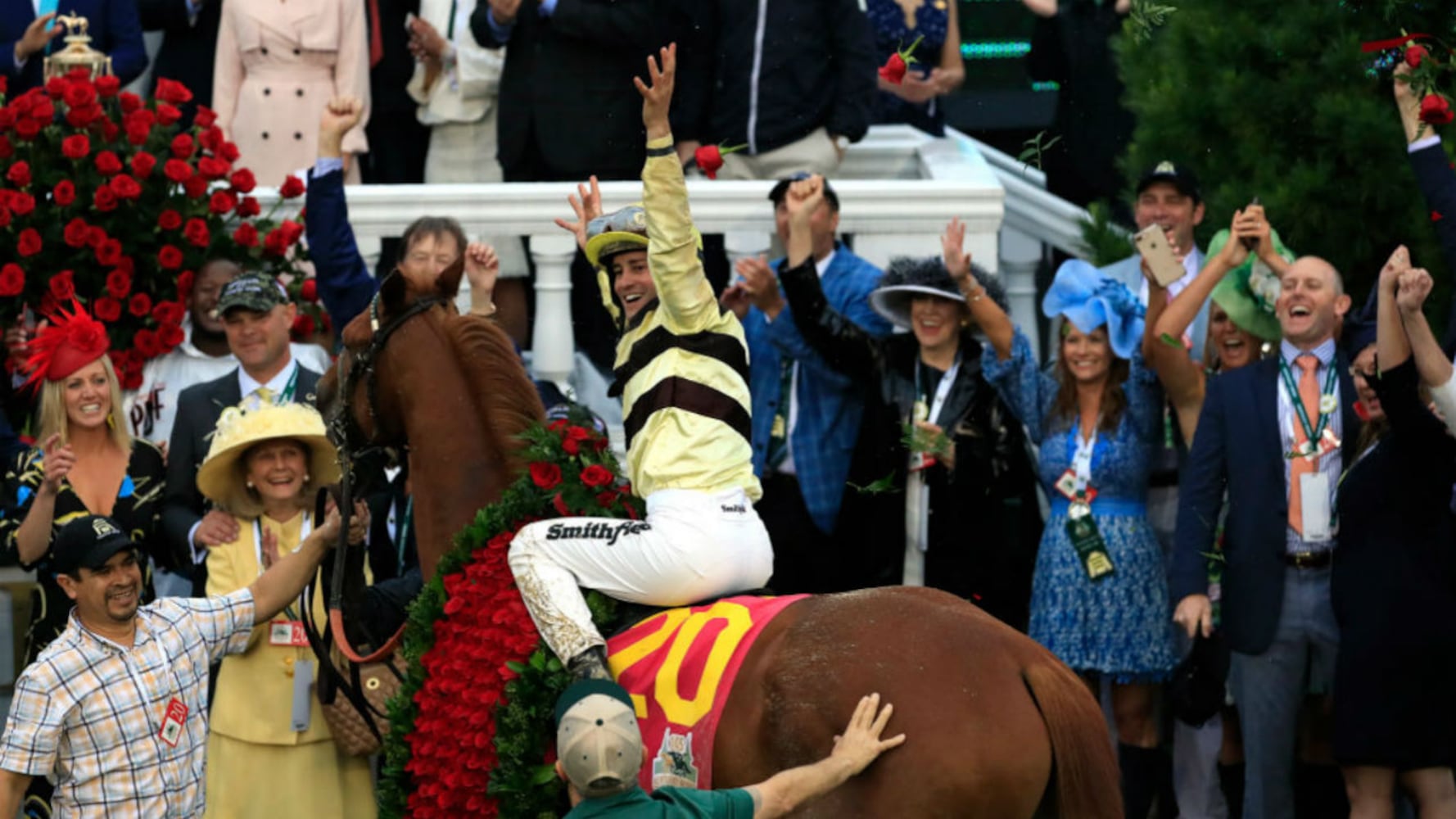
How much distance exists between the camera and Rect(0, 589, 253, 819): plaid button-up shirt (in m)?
6.79

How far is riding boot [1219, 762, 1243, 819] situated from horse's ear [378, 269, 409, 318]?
12.1ft

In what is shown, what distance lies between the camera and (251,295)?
9.05m

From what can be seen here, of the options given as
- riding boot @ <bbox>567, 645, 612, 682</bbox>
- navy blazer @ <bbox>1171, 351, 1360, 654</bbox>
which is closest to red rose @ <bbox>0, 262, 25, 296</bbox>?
riding boot @ <bbox>567, 645, 612, 682</bbox>

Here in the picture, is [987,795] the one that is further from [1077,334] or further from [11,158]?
[11,158]

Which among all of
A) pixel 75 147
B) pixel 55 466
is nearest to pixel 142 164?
pixel 75 147

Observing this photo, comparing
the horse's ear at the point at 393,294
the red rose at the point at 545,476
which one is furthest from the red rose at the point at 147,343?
the red rose at the point at 545,476

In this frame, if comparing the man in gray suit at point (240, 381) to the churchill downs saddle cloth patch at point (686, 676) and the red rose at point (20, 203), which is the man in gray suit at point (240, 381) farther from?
the churchill downs saddle cloth patch at point (686, 676)

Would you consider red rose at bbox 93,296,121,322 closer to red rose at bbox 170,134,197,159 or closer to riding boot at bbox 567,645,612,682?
red rose at bbox 170,134,197,159

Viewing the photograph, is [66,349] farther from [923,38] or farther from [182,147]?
[923,38]

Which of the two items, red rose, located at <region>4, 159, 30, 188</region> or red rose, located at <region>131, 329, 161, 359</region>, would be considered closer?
red rose, located at <region>4, 159, 30, 188</region>

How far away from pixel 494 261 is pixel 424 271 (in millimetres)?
1399

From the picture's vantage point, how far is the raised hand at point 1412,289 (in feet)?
24.9

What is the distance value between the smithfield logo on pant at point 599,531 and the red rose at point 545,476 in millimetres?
198

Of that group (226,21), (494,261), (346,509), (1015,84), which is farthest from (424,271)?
(1015,84)
